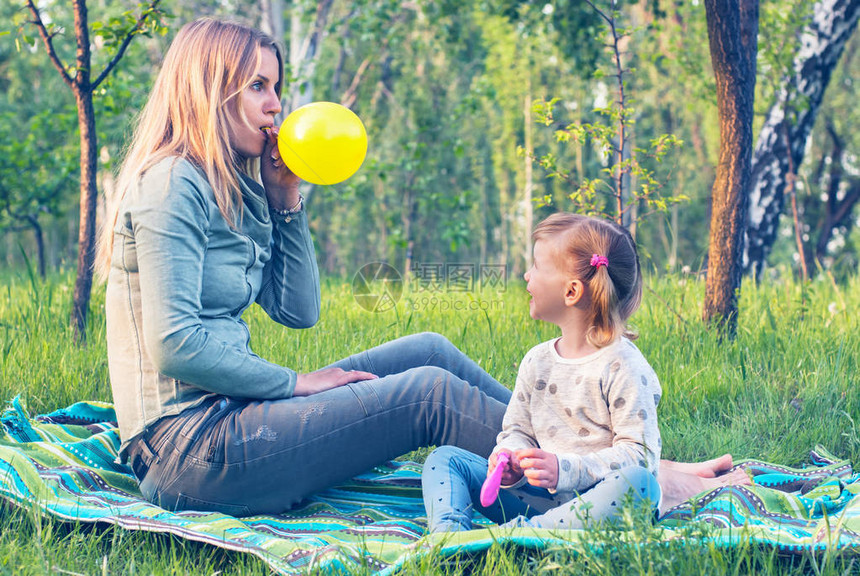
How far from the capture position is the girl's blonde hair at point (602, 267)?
7.21ft

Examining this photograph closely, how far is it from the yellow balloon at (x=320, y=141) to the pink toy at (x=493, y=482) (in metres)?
0.99

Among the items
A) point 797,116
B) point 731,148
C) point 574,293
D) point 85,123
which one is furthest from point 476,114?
point 574,293

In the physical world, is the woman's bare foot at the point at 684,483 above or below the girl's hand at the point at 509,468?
below

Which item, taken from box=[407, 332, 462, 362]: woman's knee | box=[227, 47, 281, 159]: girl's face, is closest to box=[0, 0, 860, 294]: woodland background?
box=[227, 47, 281, 159]: girl's face

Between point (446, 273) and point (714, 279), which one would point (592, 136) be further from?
point (446, 273)

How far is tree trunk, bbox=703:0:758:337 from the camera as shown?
3828mm

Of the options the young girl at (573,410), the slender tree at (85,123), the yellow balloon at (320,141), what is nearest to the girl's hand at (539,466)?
the young girl at (573,410)

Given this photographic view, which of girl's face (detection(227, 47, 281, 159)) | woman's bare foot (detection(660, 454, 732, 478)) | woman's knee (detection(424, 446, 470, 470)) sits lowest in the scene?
woman's bare foot (detection(660, 454, 732, 478))

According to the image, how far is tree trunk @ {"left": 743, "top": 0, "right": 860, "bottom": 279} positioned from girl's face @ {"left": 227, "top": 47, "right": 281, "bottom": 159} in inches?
180

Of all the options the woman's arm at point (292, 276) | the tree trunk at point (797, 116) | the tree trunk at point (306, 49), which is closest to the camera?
the woman's arm at point (292, 276)

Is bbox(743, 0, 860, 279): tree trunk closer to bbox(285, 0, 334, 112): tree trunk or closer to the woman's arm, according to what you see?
the woman's arm

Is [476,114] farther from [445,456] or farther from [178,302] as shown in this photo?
[178,302]

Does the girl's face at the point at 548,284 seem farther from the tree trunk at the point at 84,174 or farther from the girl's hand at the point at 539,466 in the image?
the tree trunk at the point at 84,174

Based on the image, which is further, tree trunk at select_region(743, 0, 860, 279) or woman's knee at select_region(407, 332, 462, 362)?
tree trunk at select_region(743, 0, 860, 279)
